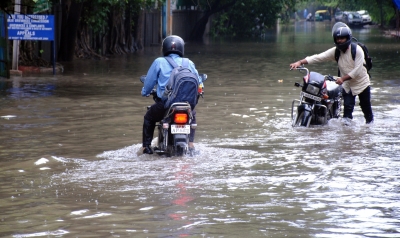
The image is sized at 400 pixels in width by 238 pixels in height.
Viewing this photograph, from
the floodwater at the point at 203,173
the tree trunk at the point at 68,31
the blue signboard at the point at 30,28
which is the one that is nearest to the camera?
the floodwater at the point at 203,173

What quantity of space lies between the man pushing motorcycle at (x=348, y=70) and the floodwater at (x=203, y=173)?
1.23ft

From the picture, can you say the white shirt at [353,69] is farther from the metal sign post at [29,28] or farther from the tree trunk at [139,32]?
the tree trunk at [139,32]

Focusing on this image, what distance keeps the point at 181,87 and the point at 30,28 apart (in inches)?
475

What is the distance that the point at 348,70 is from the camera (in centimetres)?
1205

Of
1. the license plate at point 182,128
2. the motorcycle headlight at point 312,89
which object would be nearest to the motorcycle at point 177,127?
the license plate at point 182,128

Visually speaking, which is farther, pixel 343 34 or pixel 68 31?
pixel 68 31

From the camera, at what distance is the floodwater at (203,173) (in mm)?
6617

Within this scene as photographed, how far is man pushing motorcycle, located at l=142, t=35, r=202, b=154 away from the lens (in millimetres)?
9367

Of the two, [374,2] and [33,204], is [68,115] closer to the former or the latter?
[33,204]

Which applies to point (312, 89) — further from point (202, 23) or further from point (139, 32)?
point (202, 23)

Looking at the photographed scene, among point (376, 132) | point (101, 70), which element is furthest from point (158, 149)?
point (101, 70)

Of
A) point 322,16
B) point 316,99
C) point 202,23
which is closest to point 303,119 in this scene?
point 316,99

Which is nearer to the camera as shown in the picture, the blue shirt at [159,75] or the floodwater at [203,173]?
the floodwater at [203,173]

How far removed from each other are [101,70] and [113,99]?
7696 mm
